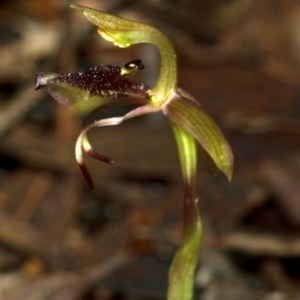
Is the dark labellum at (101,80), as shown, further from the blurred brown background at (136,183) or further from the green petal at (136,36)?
the blurred brown background at (136,183)

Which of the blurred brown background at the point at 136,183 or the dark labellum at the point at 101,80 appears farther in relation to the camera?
the blurred brown background at the point at 136,183

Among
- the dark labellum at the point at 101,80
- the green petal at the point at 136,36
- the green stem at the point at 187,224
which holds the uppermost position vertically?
the green petal at the point at 136,36

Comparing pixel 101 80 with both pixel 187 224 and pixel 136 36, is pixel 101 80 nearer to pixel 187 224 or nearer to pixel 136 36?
pixel 136 36

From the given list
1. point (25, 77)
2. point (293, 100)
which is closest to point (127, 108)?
point (25, 77)

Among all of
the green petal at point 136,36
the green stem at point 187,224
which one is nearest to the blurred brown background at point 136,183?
the green stem at point 187,224

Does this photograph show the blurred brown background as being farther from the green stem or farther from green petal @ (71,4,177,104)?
green petal @ (71,4,177,104)

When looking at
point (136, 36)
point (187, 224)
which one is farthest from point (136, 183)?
point (136, 36)

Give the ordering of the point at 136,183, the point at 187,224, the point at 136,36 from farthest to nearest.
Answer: the point at 136,183 → the point at 187,224 → the point at 136,36

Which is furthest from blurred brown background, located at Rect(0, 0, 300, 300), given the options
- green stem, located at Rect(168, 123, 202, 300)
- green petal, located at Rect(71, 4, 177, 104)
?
green petal, located at Rect(71, 4, 177, 104)
